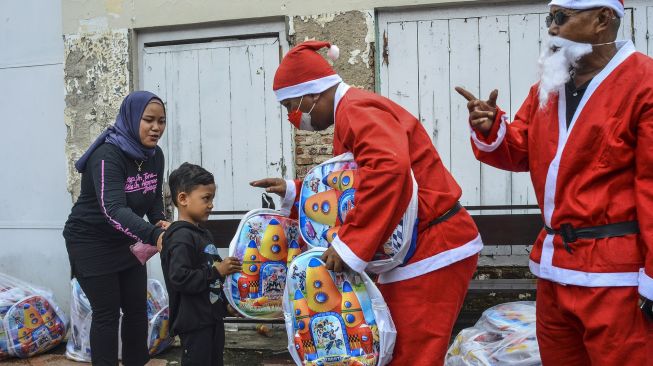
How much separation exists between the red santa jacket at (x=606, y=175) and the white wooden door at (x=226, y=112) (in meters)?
3.25

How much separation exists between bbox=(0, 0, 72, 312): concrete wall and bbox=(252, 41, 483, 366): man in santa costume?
3811 mm

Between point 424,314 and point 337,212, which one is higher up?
point 337,212

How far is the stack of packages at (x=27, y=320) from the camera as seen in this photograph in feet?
16.4

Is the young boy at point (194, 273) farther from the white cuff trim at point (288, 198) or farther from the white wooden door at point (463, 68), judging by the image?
the white wooden door at point (463, 68)

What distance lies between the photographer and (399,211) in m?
2.52

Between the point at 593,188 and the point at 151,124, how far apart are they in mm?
2358

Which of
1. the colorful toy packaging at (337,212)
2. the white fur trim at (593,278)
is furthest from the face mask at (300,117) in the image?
the white fur trim at (593,278)

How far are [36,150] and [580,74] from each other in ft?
16.5

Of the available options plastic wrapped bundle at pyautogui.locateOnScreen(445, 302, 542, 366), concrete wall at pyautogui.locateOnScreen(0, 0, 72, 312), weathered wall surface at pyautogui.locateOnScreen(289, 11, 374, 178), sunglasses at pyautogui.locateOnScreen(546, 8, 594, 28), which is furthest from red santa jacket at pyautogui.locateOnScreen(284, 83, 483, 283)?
concrete wall at pyautogui.locateOnScreen(0, 0, 72, 312)

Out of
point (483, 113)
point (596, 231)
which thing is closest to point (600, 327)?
point (596, 231)

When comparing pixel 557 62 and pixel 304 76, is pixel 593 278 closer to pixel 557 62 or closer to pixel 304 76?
pixel 557 62

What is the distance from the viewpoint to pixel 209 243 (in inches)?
135

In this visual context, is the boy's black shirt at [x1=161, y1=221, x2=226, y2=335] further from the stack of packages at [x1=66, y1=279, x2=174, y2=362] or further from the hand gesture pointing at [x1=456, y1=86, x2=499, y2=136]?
the stack of packages at [x1=66, y1=279, x2=174, y2=362]

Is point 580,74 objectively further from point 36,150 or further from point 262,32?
point 36,150
